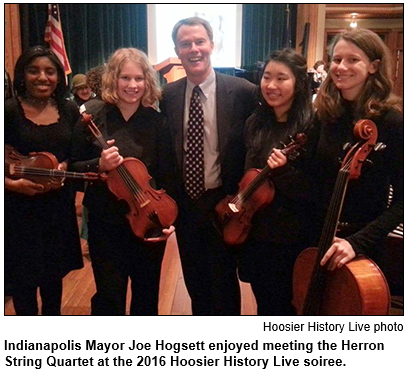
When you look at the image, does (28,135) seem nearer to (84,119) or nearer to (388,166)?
(84,119)

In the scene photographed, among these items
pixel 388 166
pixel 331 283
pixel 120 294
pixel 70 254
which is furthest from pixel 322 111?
pixel 70 254

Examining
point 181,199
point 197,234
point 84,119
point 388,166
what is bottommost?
point 197,234

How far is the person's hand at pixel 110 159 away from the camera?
5.69 ft

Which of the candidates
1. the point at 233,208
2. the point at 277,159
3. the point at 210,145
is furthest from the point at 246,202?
the point at 210,145

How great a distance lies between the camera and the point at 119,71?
1.81m

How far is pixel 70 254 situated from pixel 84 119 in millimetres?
703

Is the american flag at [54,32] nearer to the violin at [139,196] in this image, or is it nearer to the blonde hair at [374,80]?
the violin at [139,196]

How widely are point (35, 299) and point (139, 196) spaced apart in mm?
802

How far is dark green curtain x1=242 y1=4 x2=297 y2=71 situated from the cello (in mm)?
Answer: 4155

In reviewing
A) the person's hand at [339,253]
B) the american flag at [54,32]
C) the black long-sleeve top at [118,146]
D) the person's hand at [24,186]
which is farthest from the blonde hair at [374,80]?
the american flag at [54,32]

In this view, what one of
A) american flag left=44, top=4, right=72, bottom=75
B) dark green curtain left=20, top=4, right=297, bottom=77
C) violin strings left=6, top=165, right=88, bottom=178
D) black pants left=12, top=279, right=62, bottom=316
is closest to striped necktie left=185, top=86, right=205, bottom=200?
violin strings left=6, top=165, right=88, bottom=178

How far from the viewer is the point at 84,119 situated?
177 cm

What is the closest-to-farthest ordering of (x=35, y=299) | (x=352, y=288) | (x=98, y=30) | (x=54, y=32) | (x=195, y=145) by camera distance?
(x=352, y=288) < (x=195, y=145) < (x=35, y=299) < (x=54, y=32) < (x=98, y=30)

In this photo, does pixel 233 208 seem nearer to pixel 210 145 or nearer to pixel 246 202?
pixel 246 202
